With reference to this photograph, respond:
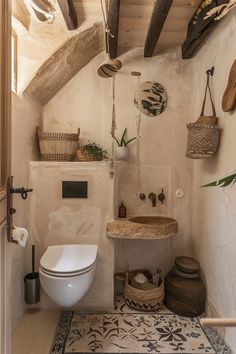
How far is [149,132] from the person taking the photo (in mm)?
2416

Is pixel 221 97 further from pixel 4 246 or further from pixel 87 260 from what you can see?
pixel 4 246

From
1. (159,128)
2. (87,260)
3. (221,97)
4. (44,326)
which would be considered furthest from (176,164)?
(44,326)

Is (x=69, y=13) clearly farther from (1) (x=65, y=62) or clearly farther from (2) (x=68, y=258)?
(2) (x=68, y=258)

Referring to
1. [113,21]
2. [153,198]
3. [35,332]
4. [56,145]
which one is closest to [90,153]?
[56,145]

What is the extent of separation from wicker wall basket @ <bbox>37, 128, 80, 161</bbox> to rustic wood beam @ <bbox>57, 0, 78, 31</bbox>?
2.84 ft

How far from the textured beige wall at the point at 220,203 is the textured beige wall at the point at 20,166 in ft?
5.15

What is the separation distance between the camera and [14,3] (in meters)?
1.65

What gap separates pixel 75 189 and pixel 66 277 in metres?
0.76

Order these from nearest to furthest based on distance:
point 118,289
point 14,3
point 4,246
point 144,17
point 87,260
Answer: point 4,246 → point 14,3 → point 87,260 → point 144,17 → point 118,289

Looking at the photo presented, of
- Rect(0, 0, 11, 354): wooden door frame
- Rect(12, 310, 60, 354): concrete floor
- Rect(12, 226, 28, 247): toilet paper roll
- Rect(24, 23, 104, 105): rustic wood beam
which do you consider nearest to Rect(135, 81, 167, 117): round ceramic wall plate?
Rect(24, 23, 104, 105): rustic wood beam

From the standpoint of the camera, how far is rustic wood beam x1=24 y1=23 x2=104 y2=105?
190 cm

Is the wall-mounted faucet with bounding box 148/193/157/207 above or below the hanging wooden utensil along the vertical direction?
below

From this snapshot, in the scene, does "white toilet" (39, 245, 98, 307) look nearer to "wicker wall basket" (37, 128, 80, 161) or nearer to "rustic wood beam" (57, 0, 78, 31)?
"wicker wall basket" (37, 128, 80, 161)

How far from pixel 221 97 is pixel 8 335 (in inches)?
77.7
